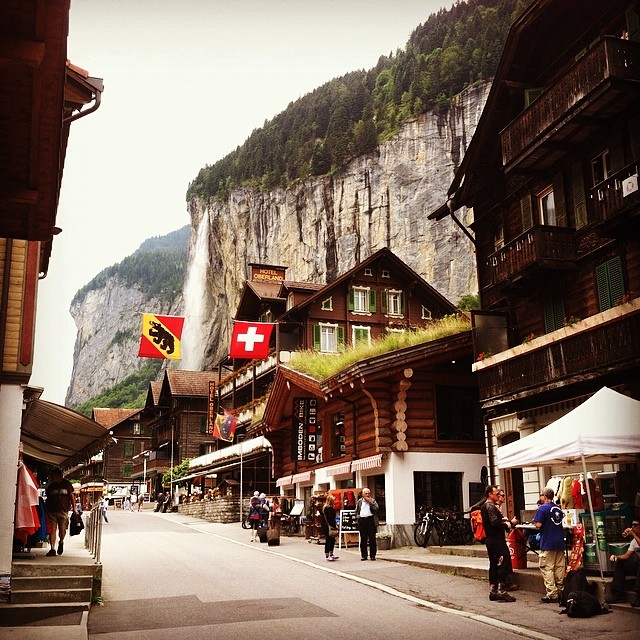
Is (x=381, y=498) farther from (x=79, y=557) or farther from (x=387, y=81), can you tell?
(x=387, y=81)

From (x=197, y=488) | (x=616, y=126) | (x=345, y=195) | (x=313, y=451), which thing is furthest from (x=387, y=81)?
(x=616, y=126)

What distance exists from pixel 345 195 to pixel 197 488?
139 feet

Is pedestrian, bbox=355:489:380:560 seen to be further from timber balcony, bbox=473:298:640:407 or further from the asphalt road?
timber balcony, bbox=473:298:640:407

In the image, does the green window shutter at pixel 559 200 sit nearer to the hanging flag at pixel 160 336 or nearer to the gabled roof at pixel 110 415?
the hanging flag at pixel 160 336

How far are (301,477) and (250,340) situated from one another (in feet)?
23.1

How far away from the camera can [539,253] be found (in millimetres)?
18719

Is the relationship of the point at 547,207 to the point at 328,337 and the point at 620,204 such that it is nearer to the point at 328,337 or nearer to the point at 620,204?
the point at 620,204

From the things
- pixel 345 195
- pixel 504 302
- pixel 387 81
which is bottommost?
pixel 504 302

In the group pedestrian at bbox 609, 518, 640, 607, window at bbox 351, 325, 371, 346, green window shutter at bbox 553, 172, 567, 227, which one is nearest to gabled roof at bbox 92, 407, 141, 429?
window at bbox 351, 325, 371, 346

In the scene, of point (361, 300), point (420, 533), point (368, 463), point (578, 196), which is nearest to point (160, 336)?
point (368, 463)

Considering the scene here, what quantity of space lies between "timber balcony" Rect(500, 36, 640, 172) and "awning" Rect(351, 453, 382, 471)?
30.6 feet

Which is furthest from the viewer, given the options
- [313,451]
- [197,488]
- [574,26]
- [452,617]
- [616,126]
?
[197,488]

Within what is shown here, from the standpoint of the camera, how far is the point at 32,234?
911 centimetres

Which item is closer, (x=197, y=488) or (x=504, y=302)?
(x=504, y=302)
